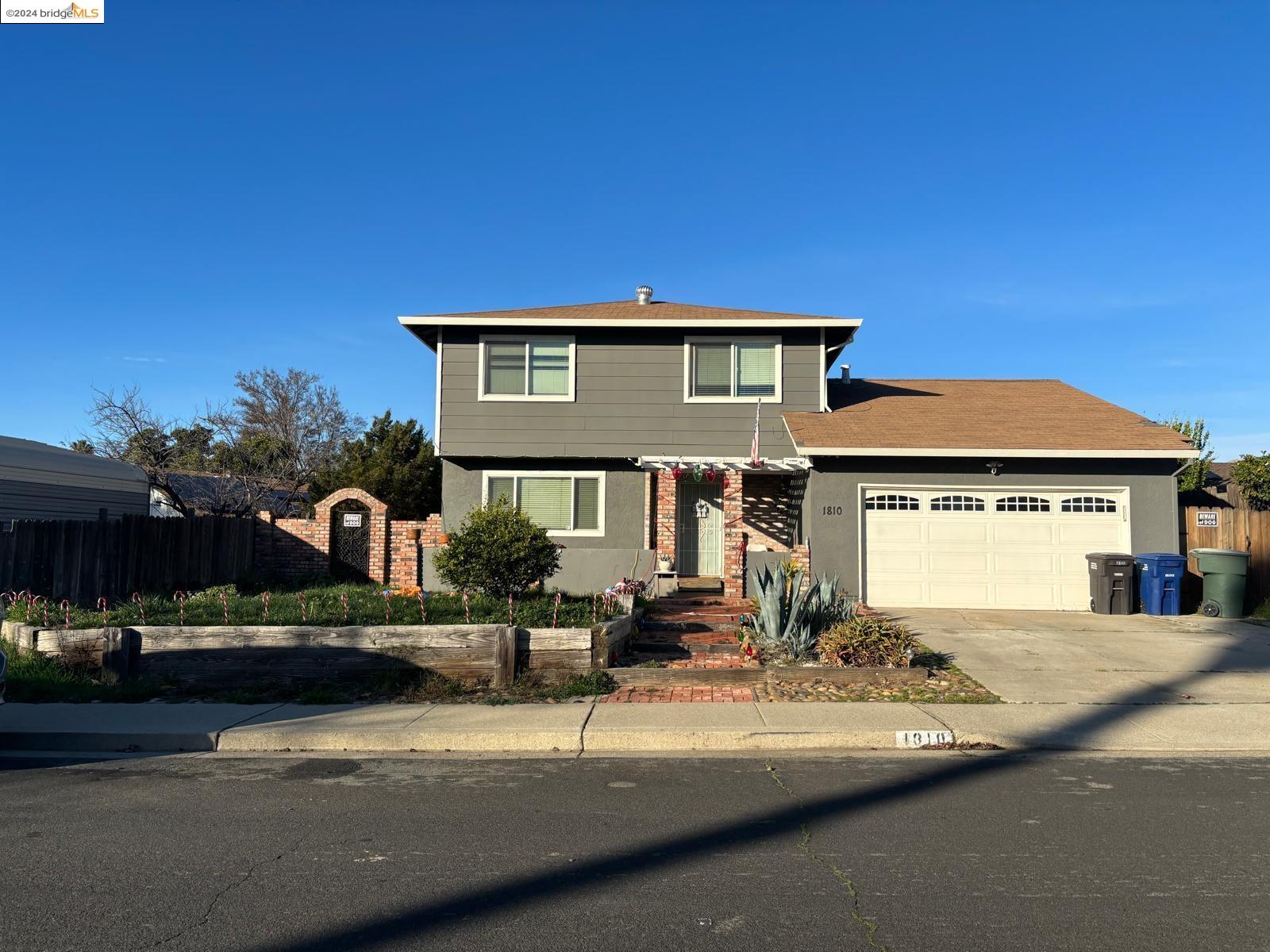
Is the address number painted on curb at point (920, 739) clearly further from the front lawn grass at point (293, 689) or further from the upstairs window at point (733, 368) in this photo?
the upstairs window at point (733, 368)

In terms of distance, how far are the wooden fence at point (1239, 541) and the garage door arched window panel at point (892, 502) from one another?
4660 millimetres

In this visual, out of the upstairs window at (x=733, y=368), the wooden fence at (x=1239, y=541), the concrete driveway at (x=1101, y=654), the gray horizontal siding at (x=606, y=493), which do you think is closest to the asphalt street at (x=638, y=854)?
the concrete driveway at (x=1101, y=654)

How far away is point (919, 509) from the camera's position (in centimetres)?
1532

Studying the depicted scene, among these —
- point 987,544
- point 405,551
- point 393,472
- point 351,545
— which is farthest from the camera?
point 393,472

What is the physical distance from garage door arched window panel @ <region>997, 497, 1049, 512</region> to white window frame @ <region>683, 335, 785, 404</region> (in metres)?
4.46

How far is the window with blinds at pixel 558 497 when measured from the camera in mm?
17578

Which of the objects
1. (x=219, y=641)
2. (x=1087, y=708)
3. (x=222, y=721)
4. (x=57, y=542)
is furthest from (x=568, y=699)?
(x=57, y=542)

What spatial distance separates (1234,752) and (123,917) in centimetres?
797

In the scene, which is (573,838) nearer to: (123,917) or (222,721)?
(123,917)

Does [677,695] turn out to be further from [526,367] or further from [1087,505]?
[526,367]

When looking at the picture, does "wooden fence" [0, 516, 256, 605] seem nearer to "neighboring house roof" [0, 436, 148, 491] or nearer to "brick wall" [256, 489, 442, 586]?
"brick wall" [256, 489, 442, 586]

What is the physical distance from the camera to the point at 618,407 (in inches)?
690

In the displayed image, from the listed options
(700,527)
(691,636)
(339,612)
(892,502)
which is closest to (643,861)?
(691,636)

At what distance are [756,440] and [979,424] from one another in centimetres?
407
